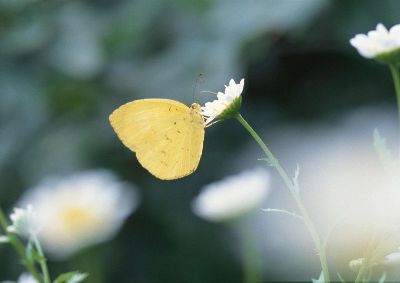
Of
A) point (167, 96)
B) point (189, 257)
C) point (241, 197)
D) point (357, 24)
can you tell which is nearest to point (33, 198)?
point (241, 197)

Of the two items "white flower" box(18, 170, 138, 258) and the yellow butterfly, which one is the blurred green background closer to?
"white flower" box(18, 170, 138, 258)

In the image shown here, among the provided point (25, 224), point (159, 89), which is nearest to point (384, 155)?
point (25, 224)

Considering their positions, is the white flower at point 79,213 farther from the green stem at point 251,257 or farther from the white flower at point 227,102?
the white flower at point 227,102

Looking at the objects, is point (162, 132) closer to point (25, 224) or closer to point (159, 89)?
point (25, 224)

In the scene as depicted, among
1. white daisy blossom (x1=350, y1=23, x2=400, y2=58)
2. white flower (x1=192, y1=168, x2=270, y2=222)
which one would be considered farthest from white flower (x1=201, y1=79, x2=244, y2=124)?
white flower (x1=192, y1=168, x2=270, y2=222)

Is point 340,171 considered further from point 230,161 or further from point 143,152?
point 143,152

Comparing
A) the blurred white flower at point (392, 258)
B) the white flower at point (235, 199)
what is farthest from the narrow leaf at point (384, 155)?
the white flower at point (235, 199)

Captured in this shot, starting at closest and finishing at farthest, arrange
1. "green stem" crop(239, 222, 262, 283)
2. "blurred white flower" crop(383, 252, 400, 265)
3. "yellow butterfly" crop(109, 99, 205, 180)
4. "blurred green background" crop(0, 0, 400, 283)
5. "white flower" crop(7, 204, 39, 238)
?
"blurred white flower" crop(383, 252, 400, 265) → "white flower" crop(7, 204, 39, 238) → "yellow butterfly" crop(109, 99, 205, 180) → "green stem" crop(239, 222, 262, 283) → "blurred green background" crop(0, 0, 400, 283)
